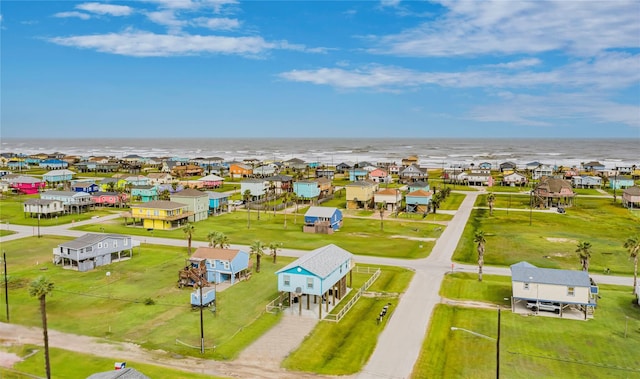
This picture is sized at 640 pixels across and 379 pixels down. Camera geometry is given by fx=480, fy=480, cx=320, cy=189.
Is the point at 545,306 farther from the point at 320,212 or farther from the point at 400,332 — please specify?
the point at 320,212

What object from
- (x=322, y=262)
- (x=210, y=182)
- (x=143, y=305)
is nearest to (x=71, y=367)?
(x=143, y=305)

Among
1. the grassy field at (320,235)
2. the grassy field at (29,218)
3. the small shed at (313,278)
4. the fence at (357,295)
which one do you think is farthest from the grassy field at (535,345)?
the grassy field at (29,218)

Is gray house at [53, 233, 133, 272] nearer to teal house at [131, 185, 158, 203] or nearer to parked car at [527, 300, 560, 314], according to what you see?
parked car at [527, 300, 560, 314]

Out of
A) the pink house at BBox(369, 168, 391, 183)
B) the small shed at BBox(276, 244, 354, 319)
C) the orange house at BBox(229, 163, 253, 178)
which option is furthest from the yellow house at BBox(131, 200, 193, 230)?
the orange house at BBox(229, 163, 253, 178)

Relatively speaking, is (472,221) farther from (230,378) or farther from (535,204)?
(230,378)

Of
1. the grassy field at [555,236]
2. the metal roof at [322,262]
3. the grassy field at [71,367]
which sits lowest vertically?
the grassy field at [71,367]

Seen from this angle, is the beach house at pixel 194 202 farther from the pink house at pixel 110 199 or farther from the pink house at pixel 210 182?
the pink house at pixel 210 182
